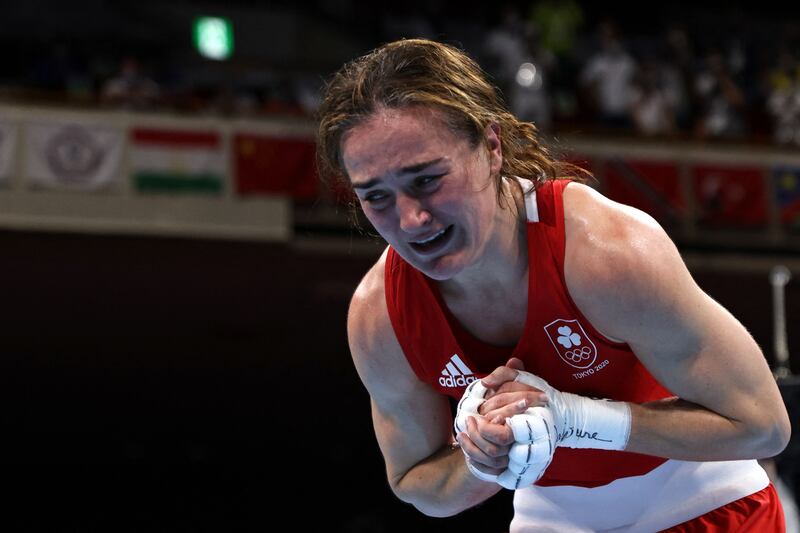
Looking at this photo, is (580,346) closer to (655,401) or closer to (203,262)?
(655,401)

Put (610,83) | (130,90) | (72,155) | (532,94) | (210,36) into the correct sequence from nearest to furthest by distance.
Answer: (72,155) → (130,90) → (532,94) → (610,83) → (210,36)

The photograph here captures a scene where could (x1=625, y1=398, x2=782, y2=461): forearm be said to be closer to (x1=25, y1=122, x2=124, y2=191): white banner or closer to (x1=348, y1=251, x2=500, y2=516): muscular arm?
(x1=348, y1=251, x2=500, y2=516): muscular arm

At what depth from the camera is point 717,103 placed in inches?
480

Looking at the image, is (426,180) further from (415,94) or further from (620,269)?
(620,269)

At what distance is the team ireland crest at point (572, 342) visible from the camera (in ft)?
7.97

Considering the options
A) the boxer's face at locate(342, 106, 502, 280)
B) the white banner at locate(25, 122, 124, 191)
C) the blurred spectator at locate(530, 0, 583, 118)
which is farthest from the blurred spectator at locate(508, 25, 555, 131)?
the boxer's face at locate(342, 106, 502, 280)

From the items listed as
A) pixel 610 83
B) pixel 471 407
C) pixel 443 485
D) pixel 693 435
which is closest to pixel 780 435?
pixel 693 435

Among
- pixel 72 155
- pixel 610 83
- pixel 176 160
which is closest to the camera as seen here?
pixel 72 155

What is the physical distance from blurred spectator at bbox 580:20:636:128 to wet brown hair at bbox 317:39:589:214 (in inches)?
383

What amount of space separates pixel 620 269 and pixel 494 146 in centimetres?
43

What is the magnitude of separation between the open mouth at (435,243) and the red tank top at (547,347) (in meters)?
0.23

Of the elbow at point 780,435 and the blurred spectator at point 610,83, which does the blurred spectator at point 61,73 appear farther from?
the elbow at point 780,435

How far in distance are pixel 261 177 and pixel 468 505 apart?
27.2 feet

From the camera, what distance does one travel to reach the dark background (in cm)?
1112
